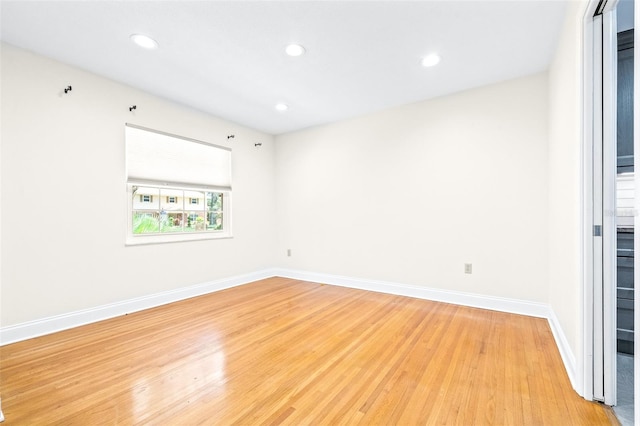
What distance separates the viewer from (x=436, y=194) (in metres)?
3.58

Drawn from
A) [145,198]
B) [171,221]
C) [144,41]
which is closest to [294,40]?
[144,41]

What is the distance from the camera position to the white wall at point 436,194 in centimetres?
303

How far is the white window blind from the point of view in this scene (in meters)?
3.30

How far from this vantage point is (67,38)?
2348 mm

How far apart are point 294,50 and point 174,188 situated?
2.39 meters

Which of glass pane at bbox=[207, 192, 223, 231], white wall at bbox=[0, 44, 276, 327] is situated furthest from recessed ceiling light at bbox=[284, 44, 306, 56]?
glass pane at bbox=[207, 192, 223, 231]

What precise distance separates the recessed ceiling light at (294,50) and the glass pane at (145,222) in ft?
8.49

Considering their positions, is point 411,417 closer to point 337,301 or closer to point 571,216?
point 571,216

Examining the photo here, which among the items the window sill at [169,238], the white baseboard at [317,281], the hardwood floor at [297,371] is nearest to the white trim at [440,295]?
the white baseboard at [317,281]

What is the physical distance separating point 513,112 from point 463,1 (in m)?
1.67

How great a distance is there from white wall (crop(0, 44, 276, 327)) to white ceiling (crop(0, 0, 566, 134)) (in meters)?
0.26

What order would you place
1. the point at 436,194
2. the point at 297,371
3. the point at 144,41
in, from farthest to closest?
1. the point at 436,194
2. the point at 144,41
3. the point at 297,371

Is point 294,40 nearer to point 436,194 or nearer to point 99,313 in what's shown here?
point 436,194

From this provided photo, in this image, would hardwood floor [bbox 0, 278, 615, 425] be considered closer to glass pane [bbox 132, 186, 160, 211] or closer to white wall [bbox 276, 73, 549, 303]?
white wall [bbox 276, 73, 549, 303]
